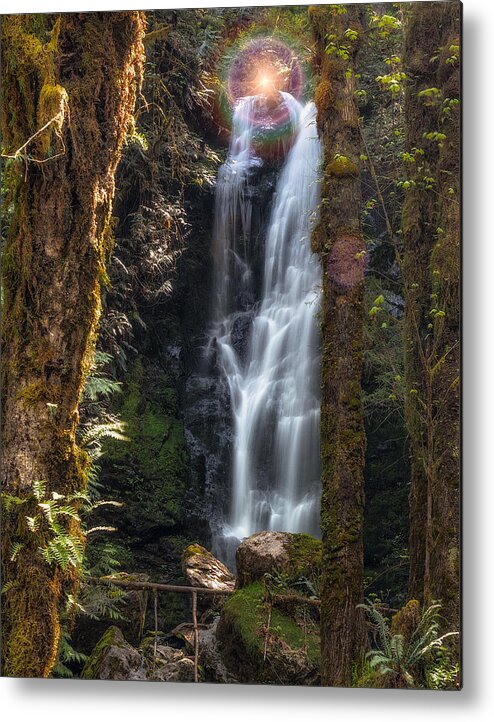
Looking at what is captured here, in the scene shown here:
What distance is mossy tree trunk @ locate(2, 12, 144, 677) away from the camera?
451cm

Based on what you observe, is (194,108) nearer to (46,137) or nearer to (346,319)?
(46,137)

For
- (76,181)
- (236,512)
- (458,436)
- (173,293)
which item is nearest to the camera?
(458,436)

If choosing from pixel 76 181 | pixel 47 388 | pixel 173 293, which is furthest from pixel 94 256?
pixel 173 293

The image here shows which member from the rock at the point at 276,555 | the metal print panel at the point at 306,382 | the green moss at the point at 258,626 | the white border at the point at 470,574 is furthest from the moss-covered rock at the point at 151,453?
the white border at the point at 470,574

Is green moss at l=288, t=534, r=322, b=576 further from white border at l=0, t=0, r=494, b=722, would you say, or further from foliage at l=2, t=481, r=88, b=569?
foliage at l=2, t=481, r=88, b=569

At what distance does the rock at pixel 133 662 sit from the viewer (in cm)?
459

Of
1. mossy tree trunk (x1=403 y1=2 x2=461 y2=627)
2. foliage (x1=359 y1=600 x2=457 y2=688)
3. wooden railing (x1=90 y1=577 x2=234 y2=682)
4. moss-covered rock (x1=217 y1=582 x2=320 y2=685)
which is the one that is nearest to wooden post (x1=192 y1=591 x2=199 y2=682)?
wooden railing (x1=90 y1=577 x2=234 y2=682)

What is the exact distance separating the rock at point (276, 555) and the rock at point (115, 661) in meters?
0.78

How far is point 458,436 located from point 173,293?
9.28ft

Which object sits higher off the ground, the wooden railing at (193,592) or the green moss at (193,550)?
the green moss at (193,550)

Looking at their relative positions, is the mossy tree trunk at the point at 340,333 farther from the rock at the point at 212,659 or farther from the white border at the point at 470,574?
the rock at the point at 212,659

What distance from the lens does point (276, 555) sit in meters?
5.11

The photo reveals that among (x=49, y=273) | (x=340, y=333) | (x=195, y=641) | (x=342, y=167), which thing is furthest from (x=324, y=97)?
(x=195, y=641)

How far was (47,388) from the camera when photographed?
14.8 ft
